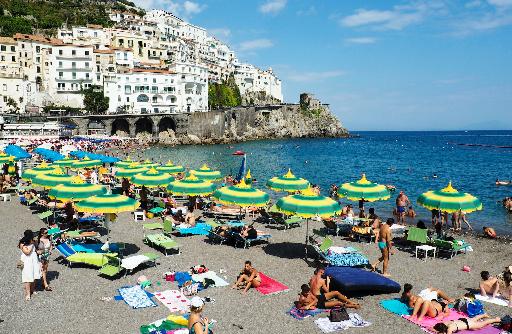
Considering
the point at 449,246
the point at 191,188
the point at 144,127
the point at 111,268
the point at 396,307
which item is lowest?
the point at 396,307

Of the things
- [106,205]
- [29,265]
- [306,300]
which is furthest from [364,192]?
[29,265]

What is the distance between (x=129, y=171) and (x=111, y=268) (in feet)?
38.0

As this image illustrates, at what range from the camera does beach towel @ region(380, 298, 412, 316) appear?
964 centimetres

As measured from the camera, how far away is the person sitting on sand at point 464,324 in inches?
336

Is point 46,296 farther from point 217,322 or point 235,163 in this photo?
point 235,163

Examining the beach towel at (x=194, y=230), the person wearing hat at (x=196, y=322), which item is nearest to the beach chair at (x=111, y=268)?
the beach towel at (x=194, y=230)

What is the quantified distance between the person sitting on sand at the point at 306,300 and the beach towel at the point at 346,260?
117 inches

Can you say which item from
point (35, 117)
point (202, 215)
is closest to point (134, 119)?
point (35, 117)

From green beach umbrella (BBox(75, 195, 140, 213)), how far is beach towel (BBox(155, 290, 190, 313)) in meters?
3.20

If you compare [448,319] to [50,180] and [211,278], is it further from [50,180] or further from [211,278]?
[50,180]

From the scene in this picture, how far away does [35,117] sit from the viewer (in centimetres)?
7362

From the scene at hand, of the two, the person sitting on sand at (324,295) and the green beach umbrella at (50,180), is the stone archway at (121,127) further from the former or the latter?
the person sitting on sand at (324,295)

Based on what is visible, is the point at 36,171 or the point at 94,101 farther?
the point at 94,101

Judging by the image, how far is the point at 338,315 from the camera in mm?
9133
